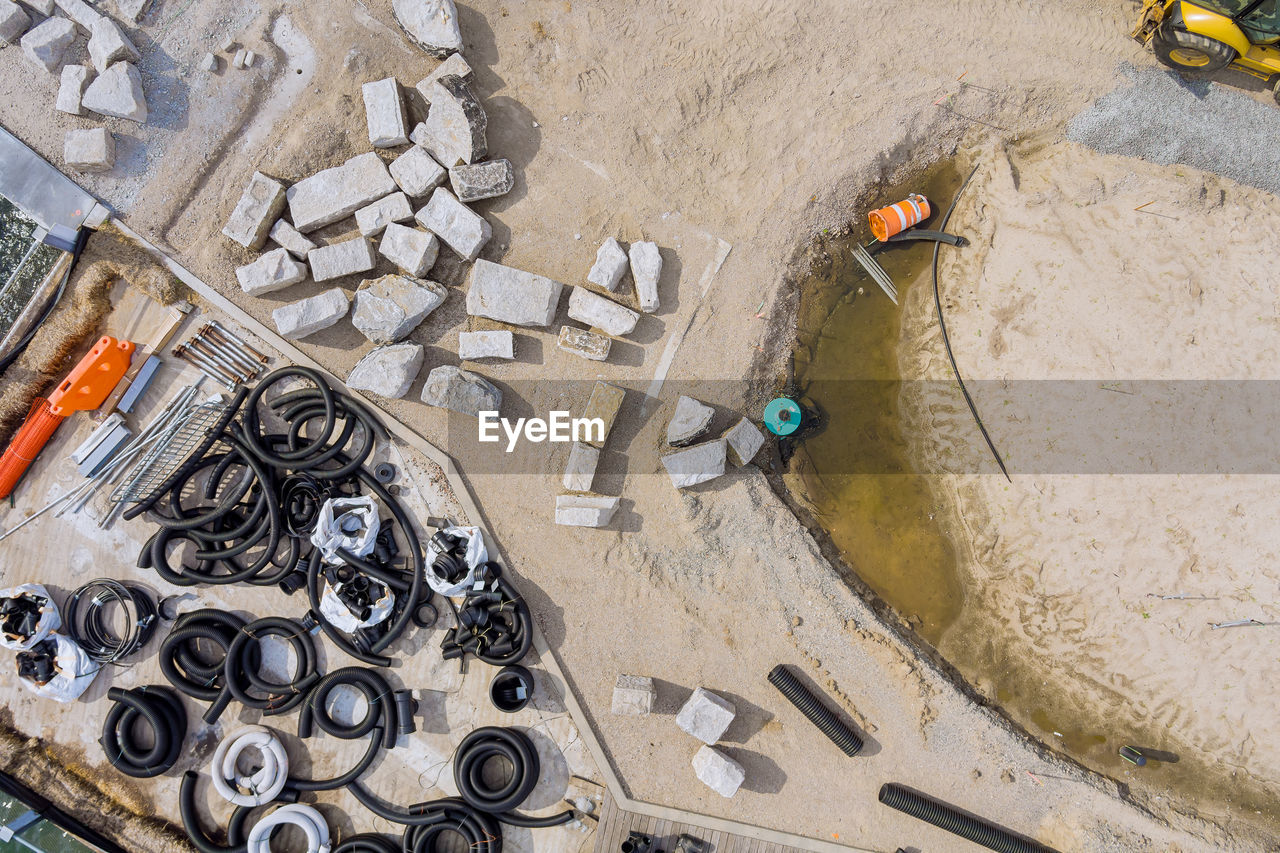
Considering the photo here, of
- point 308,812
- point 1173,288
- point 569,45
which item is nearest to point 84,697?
point 308,812

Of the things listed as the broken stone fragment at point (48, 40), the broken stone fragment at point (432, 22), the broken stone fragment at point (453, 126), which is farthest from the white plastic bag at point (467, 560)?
the broken stone fragment at point (48, 40)

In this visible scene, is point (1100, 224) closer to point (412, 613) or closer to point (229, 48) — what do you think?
point (412, 613)

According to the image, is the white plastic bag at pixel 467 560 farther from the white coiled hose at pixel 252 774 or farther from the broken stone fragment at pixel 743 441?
the broken stone fragment at pixel 743 441

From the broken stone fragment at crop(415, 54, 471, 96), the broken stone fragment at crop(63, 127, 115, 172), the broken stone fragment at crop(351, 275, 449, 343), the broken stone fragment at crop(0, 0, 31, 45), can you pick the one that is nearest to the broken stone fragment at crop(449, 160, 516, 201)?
the broken stone fragment at crop(415, 54, 471, 96)

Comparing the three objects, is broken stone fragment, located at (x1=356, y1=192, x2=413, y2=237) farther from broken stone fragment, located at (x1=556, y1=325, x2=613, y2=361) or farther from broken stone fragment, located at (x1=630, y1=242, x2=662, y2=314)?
broken stone fragment, located at (x1=630, y1=242, x2=662, y2=314)

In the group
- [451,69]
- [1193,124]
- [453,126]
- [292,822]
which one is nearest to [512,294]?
[453,126]

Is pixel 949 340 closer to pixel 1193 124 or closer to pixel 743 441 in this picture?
pixel 743 441
